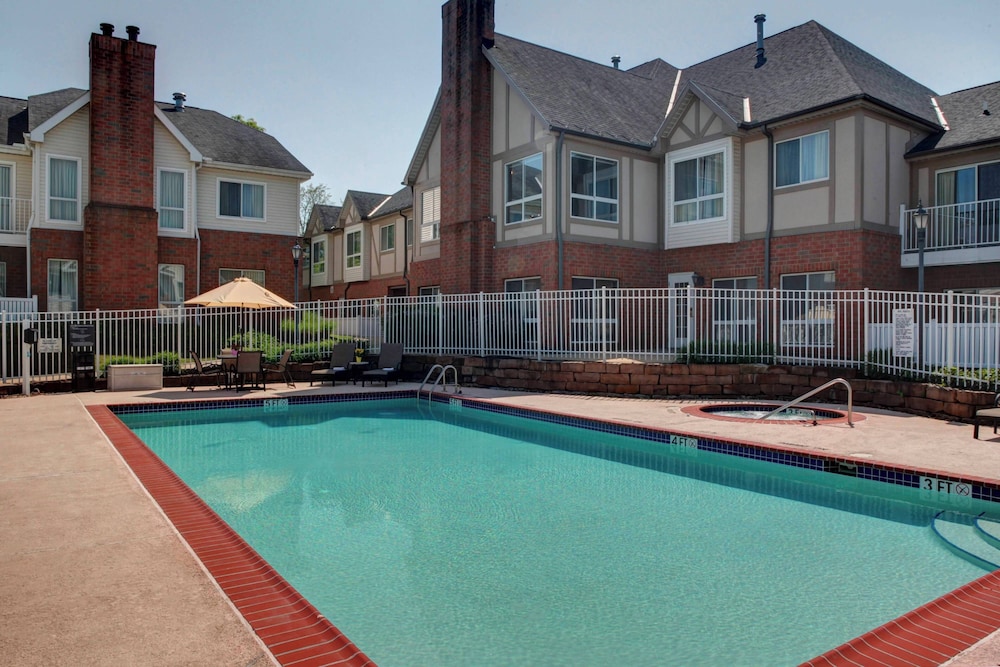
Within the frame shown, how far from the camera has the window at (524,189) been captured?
1816cm

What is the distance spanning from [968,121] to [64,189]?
24.7m

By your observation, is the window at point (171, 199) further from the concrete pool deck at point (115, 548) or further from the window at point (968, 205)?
the window at point (968, 205)

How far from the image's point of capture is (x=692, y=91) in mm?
17703

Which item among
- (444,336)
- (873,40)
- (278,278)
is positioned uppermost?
(873,40)

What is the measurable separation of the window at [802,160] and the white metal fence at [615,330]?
10.5 ft

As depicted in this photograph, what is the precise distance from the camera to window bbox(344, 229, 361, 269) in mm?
31859

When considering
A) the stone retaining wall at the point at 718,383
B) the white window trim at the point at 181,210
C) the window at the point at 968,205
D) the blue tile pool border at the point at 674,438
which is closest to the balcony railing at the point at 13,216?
the white window trim at the point at 181,210

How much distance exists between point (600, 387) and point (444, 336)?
4.85 metres

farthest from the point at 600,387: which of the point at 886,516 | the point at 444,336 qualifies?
the point at 886,516

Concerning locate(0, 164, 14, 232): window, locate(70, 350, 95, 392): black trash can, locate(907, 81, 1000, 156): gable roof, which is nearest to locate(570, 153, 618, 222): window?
locate(907, 81, 1000, 156): gable roof

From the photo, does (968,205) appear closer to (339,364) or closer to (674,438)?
(674,438)

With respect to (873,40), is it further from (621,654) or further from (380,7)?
(621,654)

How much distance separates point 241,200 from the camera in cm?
2348

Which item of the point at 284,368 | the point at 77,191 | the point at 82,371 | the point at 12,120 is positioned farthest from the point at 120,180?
the point at 284,368
